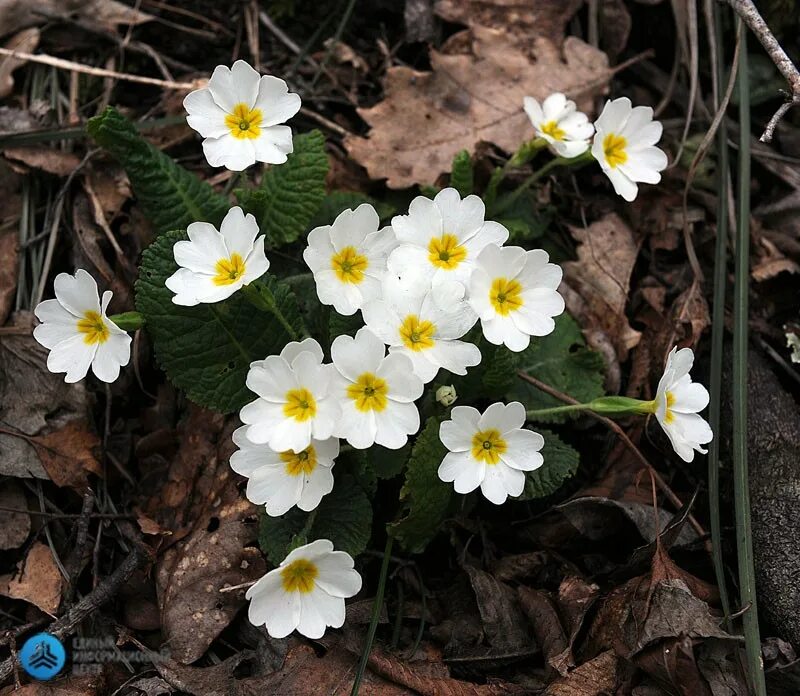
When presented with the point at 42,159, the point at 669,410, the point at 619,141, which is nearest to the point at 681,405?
the point at 669,410

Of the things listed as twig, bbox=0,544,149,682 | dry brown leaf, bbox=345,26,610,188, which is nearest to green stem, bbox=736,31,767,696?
dry brown leaf, bbox=345,26,610,188

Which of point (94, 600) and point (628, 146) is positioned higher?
point (628, 146)

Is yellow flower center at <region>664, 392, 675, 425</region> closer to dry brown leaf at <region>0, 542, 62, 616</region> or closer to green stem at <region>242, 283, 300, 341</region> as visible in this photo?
green stem at <region>242, 283, 300, 341</region>

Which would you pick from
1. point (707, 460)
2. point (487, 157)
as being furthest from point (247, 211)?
point (707, 460)

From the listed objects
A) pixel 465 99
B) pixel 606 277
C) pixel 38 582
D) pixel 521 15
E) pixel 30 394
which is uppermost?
pixel 521 15

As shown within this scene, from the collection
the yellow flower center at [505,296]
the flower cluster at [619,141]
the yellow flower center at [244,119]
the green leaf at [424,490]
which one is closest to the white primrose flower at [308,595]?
the green leaf at [424,490]

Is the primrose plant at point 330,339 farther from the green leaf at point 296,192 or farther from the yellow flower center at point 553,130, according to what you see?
the yellow flower center at point 553,130

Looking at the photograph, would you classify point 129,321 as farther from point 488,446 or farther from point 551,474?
point 551,474
